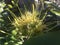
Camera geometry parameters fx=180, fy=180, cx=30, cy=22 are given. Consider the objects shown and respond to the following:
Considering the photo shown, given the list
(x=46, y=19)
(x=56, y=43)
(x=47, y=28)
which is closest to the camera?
(x=56, y=43)

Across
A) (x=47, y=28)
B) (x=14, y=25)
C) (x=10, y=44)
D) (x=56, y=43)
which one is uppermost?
(x=14, y=25)

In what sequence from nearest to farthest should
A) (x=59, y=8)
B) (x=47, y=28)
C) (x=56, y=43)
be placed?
(x=56, y=43)
(x=59, y=8)
(x=47, y=28)

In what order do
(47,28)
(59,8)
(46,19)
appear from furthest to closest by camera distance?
(46,19) < (47,28) < (59,8)

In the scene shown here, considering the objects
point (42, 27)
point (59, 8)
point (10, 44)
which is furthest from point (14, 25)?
point (59, 8)

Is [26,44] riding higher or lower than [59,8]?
lower

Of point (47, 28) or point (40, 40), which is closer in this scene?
point (40, 40)

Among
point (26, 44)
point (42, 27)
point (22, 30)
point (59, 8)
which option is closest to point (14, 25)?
point (22, 30)

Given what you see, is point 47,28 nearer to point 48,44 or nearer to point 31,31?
point 31,31

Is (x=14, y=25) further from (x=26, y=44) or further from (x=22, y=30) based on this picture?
(x=26, y=44)

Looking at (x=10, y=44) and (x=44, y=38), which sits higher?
(x=10, y=44)
